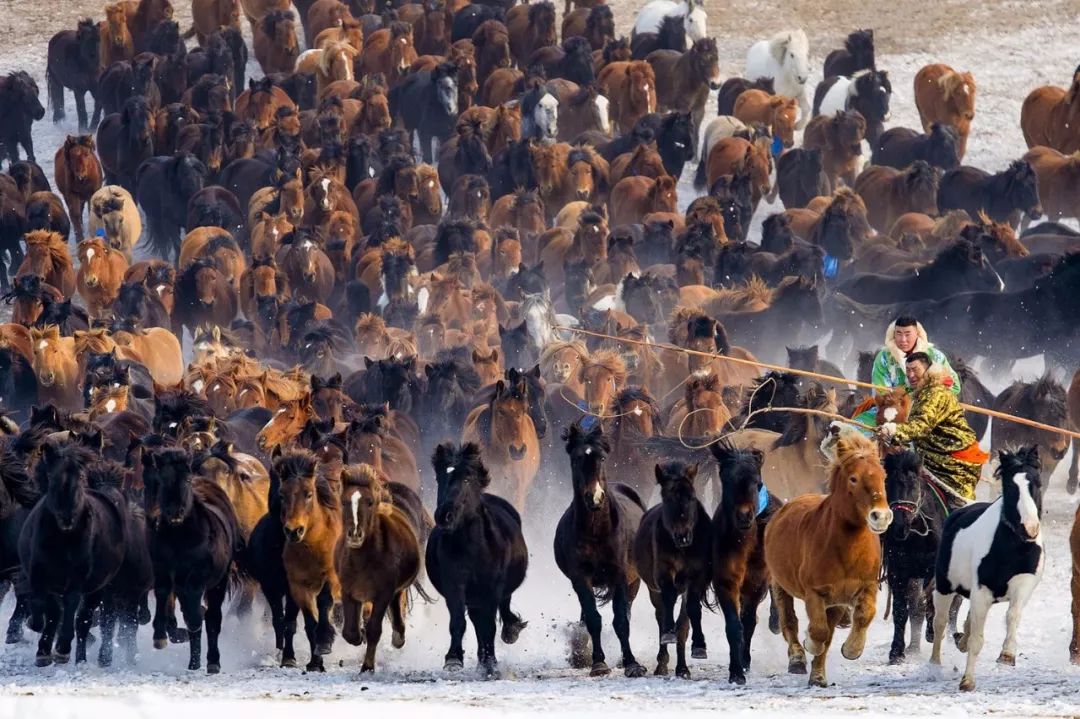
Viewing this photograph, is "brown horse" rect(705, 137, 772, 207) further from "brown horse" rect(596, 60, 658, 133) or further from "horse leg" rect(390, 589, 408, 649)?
"horse leg" rect(390, 589, 408, 649)

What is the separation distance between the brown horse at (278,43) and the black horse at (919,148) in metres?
10.3

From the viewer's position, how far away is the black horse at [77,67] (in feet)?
110

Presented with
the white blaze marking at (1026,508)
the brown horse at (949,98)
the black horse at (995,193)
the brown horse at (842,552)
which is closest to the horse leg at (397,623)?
the brown horse at (842,552)

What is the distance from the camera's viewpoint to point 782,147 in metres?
32.0

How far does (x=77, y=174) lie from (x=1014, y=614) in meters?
20.0

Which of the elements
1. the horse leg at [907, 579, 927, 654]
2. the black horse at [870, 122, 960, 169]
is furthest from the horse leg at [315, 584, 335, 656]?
the black horse at [870, 122, 960, 169]

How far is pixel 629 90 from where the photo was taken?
32781 millimetres

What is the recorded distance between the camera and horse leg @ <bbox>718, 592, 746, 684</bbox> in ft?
36.6

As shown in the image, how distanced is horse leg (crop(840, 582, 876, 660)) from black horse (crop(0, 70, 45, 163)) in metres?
22.4

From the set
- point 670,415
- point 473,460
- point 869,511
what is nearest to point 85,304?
point 670,415

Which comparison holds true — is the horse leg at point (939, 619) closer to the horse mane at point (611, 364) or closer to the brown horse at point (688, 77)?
the horse mane at point (611, 364)

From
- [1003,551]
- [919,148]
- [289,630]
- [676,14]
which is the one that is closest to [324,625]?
[289,630]

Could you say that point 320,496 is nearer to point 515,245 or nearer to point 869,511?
point 869,511

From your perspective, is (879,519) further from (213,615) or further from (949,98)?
(949,98)
